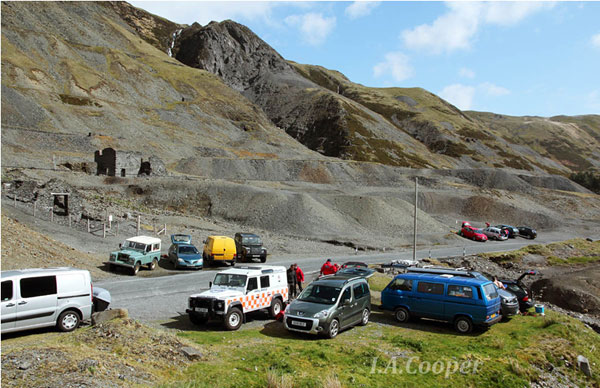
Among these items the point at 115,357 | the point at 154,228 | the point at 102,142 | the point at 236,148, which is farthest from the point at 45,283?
the point at 236,148

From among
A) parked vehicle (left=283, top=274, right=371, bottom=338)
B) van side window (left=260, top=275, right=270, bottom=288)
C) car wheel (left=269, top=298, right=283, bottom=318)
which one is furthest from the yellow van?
parked vehicle (left=283, top=274, right=371, bottom=338)

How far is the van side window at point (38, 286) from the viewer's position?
41.3 ft

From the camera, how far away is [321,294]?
15312mm

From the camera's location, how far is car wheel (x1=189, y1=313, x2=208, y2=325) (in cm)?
1507

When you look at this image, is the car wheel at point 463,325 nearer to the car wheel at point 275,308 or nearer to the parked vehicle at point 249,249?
the car wheel at point 275,308

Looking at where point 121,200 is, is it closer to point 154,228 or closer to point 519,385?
point 154,228

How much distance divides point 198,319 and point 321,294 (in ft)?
14.6

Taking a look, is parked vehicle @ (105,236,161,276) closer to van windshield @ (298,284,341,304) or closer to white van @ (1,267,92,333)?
white van @ (1,267,92,333)

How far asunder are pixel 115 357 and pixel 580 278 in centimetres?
3550

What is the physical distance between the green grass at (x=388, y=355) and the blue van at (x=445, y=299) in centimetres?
55

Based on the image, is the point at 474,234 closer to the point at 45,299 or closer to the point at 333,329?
the point at 333,329

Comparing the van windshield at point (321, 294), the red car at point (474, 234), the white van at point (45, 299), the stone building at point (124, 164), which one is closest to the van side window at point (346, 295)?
the van windshield at point (321, 294)

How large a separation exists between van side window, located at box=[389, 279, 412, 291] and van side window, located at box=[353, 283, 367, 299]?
72.3 inches

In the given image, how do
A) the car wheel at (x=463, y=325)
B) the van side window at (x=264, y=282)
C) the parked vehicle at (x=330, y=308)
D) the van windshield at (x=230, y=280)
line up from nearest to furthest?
the parked vehicle at (x=330, y=308) < the car wheel at (x=463, y=325) < the van windshield at (x=230, y=280) < the van side window at (x=264, y=282)
